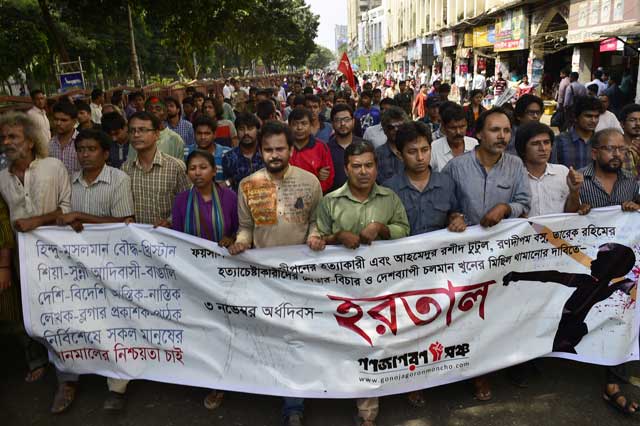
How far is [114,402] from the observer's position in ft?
11.0

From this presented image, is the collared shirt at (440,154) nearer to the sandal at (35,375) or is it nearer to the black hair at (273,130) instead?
the black hair at (273,130)

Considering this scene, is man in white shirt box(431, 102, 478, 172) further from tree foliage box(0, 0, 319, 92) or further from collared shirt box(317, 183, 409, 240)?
tree foliage box(0, 0, 319, 92)

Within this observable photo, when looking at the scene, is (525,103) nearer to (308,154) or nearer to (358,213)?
(308,154)

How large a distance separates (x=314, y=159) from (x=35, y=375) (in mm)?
2804

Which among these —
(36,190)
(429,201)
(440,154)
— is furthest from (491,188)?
(36,190)

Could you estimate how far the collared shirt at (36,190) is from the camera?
137 inches

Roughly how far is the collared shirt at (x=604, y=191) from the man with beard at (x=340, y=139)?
2.22 m

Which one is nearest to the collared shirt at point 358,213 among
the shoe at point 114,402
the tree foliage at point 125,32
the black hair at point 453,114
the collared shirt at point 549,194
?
the collared shirt at point 549,194

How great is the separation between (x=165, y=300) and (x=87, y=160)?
3.66ft

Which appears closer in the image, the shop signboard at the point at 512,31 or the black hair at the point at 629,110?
the black hair at the point at 629,110

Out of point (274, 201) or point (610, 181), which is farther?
point (610, 181)

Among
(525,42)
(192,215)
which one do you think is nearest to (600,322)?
(192,215)

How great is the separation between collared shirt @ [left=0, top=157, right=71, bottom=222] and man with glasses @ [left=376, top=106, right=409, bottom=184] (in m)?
2.52

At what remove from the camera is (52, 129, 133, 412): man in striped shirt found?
3.51m
